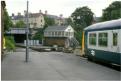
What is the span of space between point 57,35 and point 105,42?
8729cm

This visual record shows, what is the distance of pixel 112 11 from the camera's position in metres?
87.5

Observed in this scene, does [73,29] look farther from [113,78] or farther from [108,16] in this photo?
[113,78]

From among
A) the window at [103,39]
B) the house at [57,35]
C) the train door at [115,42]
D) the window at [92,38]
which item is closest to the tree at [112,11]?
the house at [57,35]

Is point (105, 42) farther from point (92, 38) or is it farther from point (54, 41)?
point (54, 41)

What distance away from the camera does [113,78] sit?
16297 millimetres

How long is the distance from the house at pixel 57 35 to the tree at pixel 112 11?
55.0 feet

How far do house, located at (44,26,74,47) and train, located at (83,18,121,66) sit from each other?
77.2m

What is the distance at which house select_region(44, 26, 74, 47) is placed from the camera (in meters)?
108

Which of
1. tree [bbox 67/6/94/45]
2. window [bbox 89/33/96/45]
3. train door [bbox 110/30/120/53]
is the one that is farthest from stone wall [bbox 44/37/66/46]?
train door [bbox 110/30/120/53]

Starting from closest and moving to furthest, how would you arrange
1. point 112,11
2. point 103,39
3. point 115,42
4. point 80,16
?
point 115,42, point 103,39, point 112,11, point 80,16

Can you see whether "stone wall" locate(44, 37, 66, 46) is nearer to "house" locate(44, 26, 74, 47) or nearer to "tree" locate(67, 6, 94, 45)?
"house" locate(44, 26, 74, 47)

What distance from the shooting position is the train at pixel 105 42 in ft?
67.1

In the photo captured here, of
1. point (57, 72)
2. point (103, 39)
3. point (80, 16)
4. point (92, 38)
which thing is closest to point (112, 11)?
point (80, 16)

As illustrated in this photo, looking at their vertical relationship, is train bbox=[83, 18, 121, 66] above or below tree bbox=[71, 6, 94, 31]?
below
